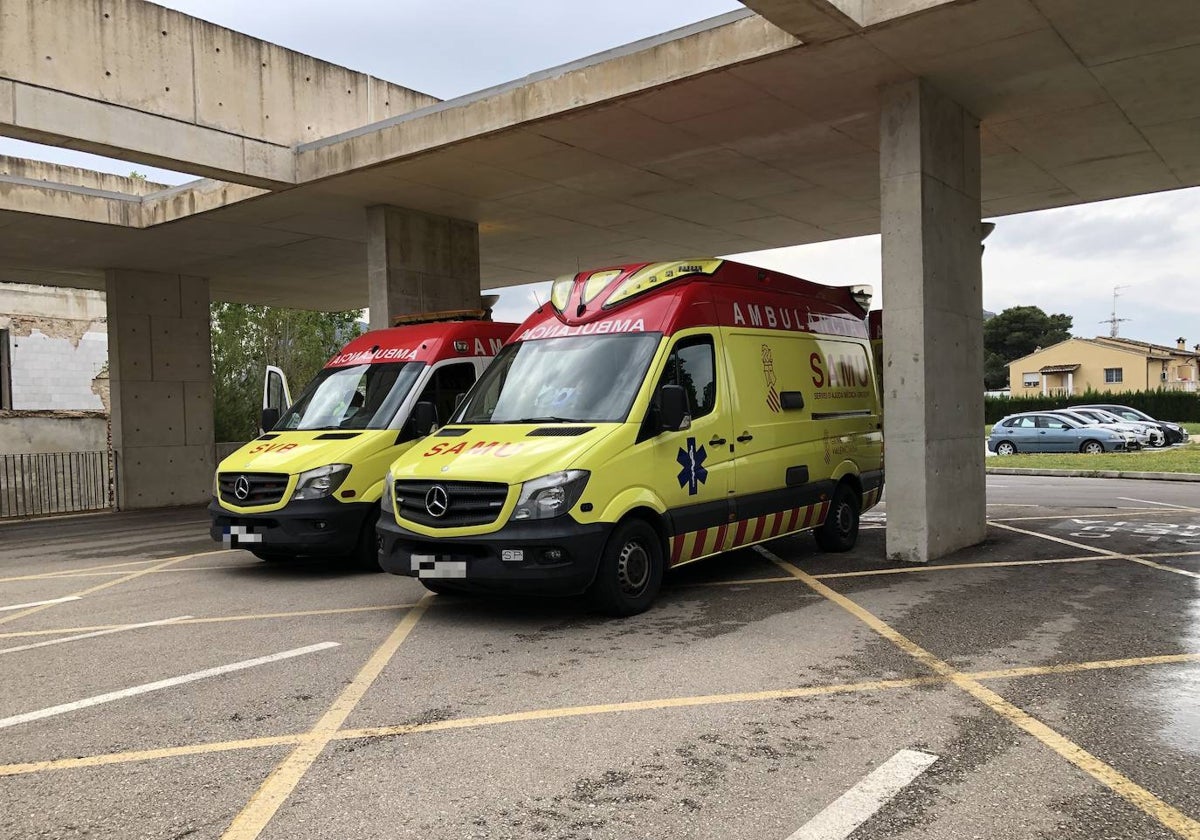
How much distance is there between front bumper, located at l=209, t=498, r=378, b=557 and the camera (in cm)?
899

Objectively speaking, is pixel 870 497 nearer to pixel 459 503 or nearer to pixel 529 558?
pixel 529 558

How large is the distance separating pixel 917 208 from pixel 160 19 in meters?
8.67

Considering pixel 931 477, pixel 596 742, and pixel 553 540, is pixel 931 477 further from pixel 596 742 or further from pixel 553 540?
pixel 596 742

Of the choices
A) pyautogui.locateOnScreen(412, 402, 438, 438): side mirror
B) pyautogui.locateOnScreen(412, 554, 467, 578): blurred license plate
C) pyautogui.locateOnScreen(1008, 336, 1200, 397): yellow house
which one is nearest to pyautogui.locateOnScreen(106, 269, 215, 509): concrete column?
pyautogui.locateOnScreen(412, 402, 438, 438): side mirror

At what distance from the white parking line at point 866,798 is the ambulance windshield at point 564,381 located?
3570 mm

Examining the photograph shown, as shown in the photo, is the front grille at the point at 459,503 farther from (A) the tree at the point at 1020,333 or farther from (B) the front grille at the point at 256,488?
(A) the tree at the point at 1020,333

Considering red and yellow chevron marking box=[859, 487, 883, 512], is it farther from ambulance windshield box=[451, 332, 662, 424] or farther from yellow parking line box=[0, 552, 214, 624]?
yellow parking line box=[0, 552, 214, 624]

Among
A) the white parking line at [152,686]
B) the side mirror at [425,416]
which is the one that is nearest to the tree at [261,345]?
the side mirror at [425,416]

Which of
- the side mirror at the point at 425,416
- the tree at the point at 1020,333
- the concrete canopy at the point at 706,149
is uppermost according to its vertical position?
the tree at the point at 1020,333

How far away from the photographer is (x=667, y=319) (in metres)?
7.76

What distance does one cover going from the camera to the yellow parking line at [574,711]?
14.6 feet

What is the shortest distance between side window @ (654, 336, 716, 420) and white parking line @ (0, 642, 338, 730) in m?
3.26

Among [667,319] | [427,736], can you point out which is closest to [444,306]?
[667,319]

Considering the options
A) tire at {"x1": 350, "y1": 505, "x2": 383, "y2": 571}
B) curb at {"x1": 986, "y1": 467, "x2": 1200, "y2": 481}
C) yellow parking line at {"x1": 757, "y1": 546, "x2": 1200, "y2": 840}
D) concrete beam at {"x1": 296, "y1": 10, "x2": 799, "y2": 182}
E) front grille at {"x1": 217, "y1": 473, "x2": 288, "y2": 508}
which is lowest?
curb at {"x1": 986, "y1": 467, "x2": 1200, "y2": 481}
